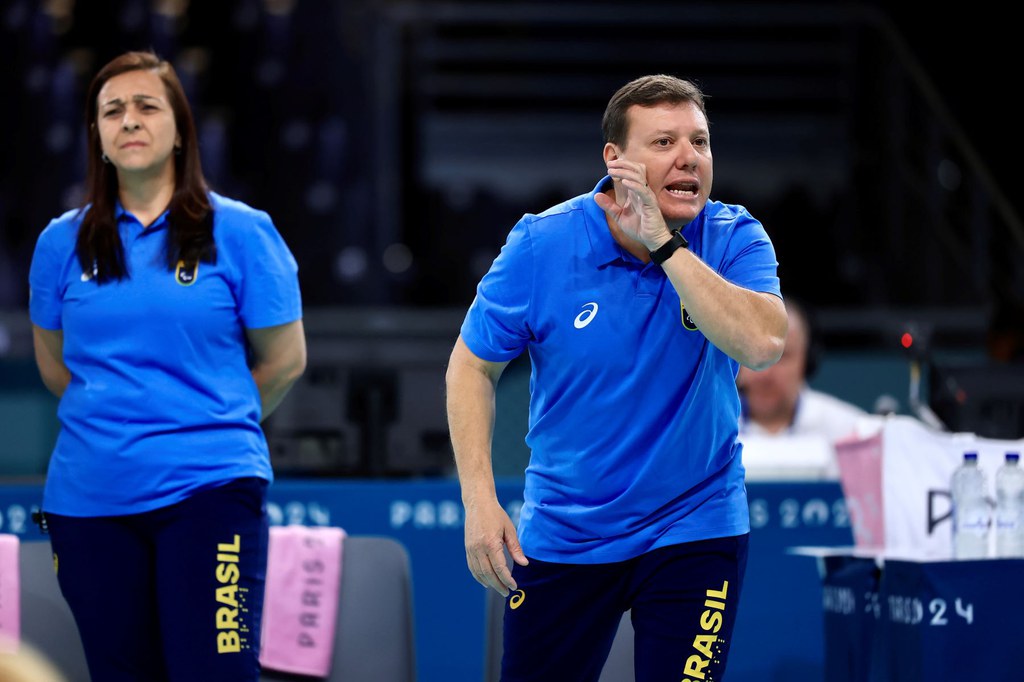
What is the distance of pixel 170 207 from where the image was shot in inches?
134

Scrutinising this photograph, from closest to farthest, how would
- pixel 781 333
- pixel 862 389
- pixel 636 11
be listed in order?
1. pixel 781 333
2. pixel 862 389
3. pixel 636 11

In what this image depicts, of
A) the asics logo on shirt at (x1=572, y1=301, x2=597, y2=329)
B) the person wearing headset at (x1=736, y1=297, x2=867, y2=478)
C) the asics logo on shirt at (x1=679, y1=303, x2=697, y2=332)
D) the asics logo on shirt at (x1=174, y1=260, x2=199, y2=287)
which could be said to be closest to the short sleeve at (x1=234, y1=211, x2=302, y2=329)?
the asics logo on shirt at (x1=174, y1=260, x2=199, y2=287)

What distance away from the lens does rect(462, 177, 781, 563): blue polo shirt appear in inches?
114

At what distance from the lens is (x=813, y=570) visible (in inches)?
183

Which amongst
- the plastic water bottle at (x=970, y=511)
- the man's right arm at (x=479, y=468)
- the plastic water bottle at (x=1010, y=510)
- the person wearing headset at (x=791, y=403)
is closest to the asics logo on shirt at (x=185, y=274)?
the man's right arm at (x=479, y=468)

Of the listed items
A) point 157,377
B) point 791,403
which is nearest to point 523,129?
point 791,403

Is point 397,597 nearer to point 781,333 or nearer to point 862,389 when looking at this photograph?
point 781,333

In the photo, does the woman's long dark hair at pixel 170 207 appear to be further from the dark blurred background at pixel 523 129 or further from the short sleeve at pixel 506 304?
the dark blurred background at pixel 523 129

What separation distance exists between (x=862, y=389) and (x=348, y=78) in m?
6.01

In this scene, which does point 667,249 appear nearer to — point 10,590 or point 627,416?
point 627,416

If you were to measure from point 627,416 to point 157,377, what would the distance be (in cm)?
105

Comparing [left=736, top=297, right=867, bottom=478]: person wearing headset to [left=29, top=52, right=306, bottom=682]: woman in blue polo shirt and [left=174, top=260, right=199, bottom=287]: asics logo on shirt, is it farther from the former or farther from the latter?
[left=174, top=260, right=199, bottom=287]: asics logo on shirt

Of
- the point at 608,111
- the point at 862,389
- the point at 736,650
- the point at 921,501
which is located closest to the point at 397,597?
the point at 736,650

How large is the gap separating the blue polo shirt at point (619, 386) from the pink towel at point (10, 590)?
180cm
